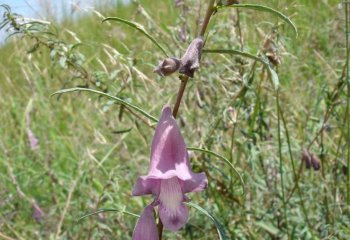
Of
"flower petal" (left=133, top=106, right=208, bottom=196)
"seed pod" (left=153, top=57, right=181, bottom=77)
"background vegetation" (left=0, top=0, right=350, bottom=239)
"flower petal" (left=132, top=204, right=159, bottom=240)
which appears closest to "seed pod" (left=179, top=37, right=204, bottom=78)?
"seed pod" (left=153, top=57, right=181, bottom=77)

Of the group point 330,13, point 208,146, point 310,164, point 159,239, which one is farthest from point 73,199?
point 330,13

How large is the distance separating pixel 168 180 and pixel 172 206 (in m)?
0.06

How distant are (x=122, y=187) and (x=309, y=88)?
1.03 metres

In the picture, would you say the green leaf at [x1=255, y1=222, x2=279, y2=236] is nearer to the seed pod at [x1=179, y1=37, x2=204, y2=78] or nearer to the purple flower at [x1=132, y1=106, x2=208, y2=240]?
the purple flower at [x1=132, y1=106, x2=208, y2=240]

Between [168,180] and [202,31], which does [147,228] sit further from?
[202,31]

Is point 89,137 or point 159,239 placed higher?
point 159,239

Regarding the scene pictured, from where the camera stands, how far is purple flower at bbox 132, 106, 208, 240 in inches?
37.3

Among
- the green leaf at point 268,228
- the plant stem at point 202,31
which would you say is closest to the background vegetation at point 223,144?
the green leaf at point 268,228

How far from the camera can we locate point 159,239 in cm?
103

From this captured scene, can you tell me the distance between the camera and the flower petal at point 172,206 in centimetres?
94

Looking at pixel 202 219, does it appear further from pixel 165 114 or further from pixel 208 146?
pixel 165 114

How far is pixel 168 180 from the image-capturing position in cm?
100

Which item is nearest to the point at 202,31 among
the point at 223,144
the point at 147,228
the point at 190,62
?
the point at 190,62

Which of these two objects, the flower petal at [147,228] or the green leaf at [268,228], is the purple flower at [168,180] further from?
the green leaf at [268,228]
